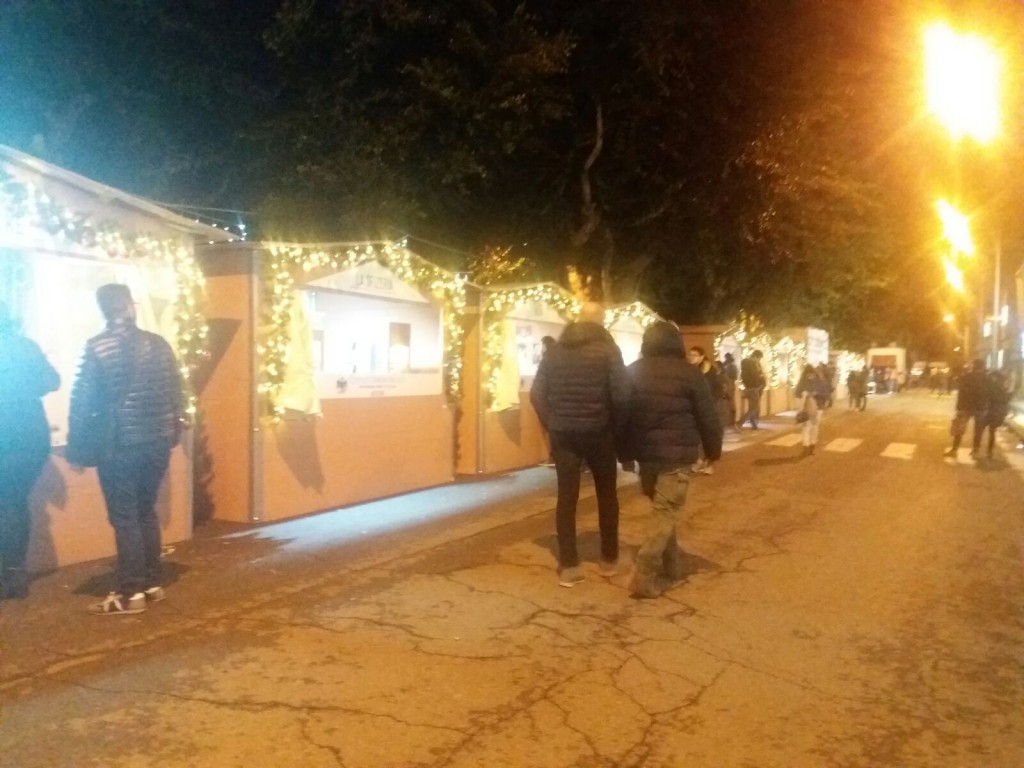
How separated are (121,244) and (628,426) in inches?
166

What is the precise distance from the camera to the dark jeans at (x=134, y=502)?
607 cm

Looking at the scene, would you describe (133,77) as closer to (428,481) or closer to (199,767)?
(428,481)

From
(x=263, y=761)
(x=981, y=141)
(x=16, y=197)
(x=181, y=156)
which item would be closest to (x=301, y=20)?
(x=181, y=156)

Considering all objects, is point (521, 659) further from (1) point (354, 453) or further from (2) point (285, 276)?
(1) point (354, 453)

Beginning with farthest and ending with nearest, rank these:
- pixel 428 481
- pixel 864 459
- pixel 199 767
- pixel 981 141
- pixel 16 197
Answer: pixel 981 141, pixel 864 459, pixel 428 481, pixel 16 197, pixel 199 767

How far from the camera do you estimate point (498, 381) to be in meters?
13.5

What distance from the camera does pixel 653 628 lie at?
617cm

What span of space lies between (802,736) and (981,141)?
2063cm

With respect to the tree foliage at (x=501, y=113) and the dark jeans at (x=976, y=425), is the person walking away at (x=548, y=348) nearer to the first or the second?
the tree foliage at (x=501, y=113)

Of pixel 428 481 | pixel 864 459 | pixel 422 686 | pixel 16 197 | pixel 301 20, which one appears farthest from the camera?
pixel 864 459

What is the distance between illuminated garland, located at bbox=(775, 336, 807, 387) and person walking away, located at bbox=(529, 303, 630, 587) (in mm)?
25214

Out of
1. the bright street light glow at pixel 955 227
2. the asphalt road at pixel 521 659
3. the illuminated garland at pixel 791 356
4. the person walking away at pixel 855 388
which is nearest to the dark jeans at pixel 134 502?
the asphalt road at pixel 521 659

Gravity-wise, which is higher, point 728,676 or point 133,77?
point 133,77

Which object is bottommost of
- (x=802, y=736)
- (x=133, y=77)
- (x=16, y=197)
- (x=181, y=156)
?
(x=802, y=736)
